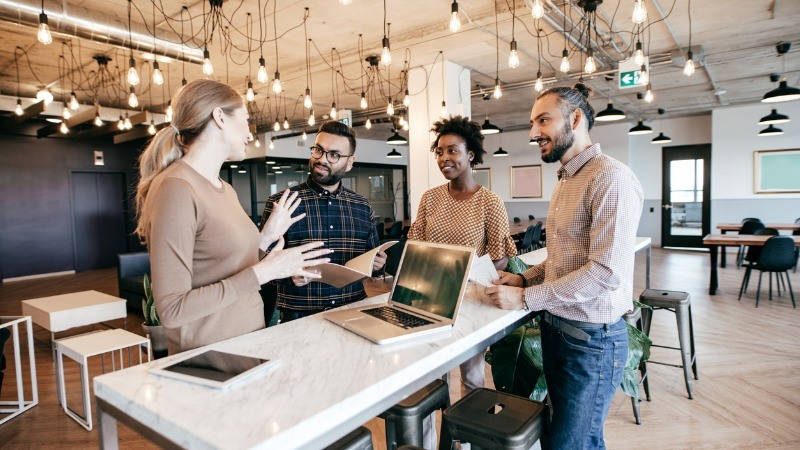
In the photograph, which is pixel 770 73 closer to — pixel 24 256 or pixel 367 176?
pixel 367 176

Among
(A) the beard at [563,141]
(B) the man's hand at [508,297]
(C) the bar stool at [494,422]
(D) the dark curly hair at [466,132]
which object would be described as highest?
(D) the dark curly hair at [466,132]

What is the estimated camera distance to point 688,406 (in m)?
3.07

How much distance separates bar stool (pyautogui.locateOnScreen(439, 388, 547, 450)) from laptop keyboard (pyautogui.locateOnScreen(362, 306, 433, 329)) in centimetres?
36

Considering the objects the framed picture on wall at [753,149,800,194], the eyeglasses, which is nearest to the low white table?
the eyeglasses

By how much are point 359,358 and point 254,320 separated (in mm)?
514

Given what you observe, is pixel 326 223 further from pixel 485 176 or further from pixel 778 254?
pixel 485 176

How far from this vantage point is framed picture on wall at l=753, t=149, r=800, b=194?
383 inches

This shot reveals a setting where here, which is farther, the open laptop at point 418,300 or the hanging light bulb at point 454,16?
the hanging light bulb at point 454,16

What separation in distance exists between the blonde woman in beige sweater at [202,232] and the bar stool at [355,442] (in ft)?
1.59

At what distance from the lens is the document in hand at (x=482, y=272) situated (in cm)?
153

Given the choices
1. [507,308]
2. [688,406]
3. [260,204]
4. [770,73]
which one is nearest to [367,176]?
[260,204]

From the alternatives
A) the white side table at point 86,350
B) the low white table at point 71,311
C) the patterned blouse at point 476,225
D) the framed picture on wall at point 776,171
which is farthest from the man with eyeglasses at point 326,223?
the framed picture on wall at point 776,171

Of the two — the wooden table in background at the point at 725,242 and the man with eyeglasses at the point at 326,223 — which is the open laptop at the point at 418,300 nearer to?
the man with eyeglasses at the point at 326,223

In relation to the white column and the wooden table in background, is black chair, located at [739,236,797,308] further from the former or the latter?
the white column
